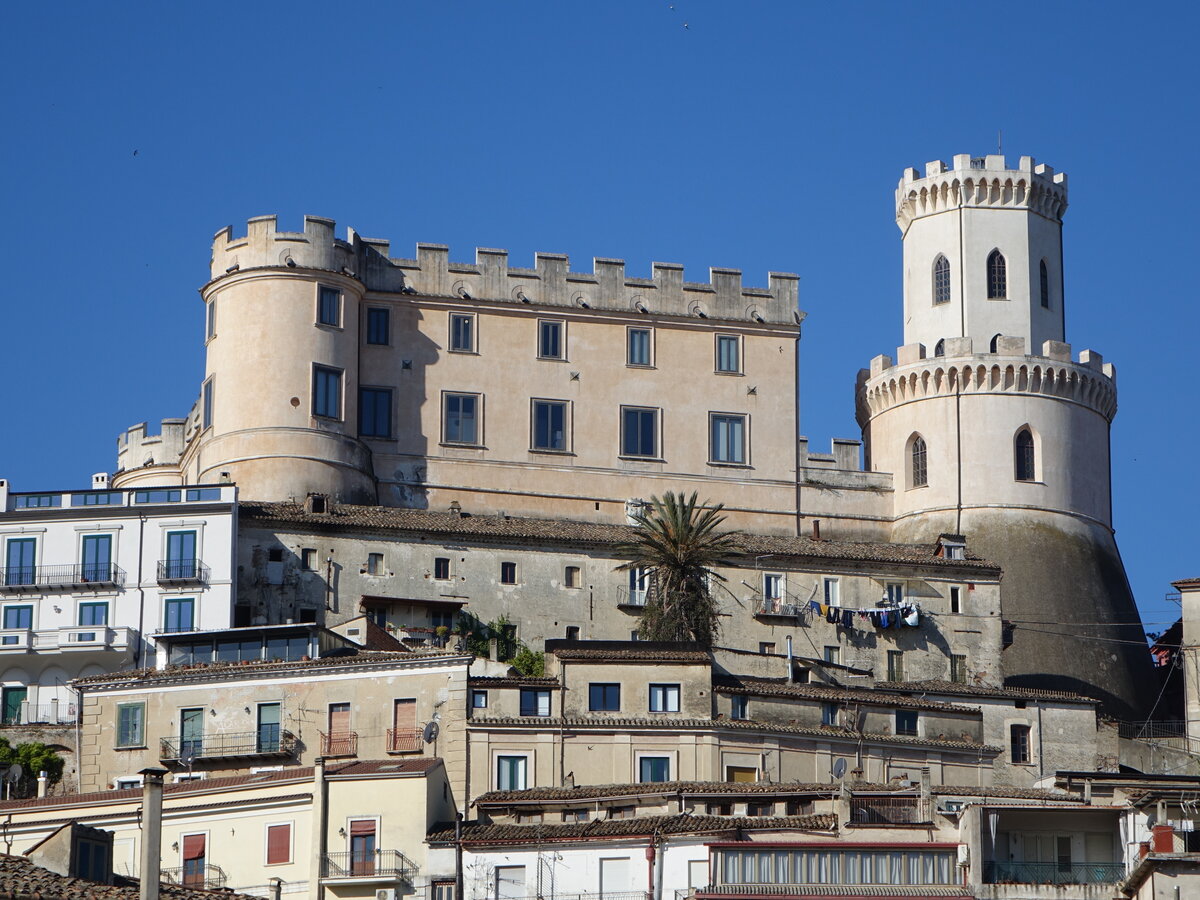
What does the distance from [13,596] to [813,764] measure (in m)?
25.6

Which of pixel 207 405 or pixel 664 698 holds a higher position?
pixel 207 405

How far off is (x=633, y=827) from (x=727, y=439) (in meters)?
34.3

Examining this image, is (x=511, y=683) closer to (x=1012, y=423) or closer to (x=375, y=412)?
(x=375, y=412)

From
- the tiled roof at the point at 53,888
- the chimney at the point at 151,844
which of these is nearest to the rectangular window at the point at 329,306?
the tiled roof at the point at 53,888

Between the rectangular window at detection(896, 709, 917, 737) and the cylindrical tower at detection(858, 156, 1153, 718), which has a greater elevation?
the cylindrical tower at detection(858, 156, 1153, 718)

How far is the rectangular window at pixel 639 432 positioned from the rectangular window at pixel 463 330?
588 centimetres

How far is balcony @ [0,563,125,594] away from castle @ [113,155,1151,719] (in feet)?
25.2

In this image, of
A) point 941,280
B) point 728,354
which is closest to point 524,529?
point 728,354

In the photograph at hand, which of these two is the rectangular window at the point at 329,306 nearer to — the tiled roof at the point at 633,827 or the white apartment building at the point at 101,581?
the white apartment building at the point at 101,581

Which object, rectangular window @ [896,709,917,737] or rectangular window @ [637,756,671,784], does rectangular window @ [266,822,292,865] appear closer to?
rectangular window @ [637,756,671,784]

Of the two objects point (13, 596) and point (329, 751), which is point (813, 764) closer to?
point (329, 751)

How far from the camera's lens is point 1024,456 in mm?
94938

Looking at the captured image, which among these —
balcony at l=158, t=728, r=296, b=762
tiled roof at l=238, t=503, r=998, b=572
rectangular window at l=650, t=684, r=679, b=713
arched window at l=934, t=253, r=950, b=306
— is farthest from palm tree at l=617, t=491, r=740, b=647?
arched window at l=934, t=253, r=950, b=306

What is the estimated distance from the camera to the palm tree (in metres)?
78.7
